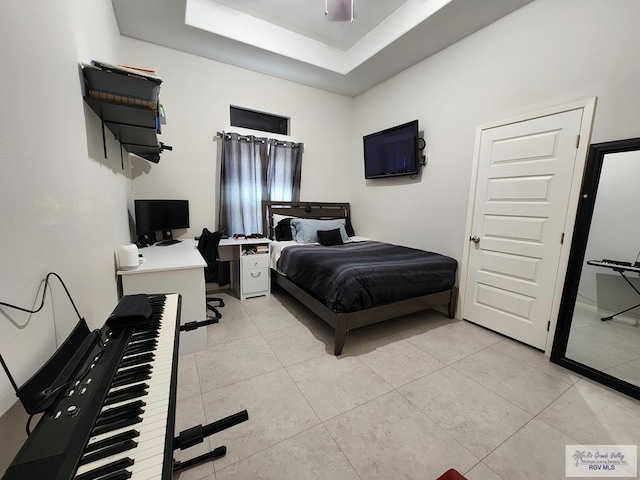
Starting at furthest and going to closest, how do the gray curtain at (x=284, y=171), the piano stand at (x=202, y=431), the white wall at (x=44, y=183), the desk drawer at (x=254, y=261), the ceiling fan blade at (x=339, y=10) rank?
the gray curtain at (x=284, y=171)
the desk drawer at (x=254, y=261)
the ceiling fan blade at (x=339, y=10)
the piano stand at (x=202, y=431)
the white wall at (x=44, y=183)

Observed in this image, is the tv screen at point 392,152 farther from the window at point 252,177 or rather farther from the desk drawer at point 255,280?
the desk drawer at point 255,280

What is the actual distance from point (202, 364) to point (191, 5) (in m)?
3.50

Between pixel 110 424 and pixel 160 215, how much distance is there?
2.87 meters

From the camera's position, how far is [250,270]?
337cm

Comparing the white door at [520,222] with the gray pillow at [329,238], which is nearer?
the white door at [520,222]

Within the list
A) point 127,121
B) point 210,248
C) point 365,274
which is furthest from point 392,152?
point 127,121

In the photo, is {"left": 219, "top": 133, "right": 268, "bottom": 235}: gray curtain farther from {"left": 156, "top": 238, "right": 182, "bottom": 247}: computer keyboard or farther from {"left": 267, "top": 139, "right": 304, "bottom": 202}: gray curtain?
{"left": 156, "top": 238, "right": 182, "bottom": 247}: computer keyboard

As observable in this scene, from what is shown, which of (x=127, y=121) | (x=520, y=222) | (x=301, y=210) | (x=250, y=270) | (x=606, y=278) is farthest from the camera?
(x=301, y=210)

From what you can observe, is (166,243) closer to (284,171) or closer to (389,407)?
(284,171)

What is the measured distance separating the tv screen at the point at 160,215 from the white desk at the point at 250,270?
0.58 m

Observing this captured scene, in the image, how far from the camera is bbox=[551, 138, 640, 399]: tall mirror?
1.94 m

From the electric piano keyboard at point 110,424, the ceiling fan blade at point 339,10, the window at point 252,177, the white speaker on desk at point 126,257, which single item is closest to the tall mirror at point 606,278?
the ceiling fan blade at point 339,10

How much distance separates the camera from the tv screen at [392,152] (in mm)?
3332

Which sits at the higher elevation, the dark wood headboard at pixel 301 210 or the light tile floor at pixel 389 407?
the dark wood headboard at pixel 301 210
